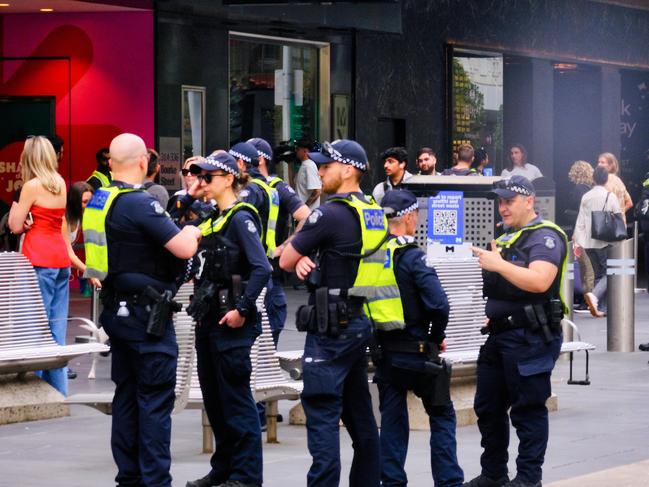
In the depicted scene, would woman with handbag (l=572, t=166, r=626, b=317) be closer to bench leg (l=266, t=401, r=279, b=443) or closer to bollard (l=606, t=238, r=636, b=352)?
bollard (l=606, t=238, r=636, b=352)

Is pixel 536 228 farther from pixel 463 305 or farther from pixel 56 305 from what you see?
pixel 56 305

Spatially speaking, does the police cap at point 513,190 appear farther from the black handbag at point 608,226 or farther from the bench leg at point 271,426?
the black handbag at point 608,226

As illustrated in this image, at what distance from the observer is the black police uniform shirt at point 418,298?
841cm

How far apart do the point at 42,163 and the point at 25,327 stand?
4.01 feet

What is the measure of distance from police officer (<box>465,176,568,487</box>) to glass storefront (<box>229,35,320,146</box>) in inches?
555

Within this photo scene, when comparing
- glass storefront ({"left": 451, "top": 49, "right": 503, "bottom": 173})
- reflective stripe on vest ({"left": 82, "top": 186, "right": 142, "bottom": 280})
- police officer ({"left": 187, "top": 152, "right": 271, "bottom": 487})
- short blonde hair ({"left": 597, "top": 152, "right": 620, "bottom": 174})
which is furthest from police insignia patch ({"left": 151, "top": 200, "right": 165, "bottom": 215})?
glass storefront ({"left": 451, "top": 49, "right": 503, "bottom": 173})

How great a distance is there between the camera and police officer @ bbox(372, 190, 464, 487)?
27.6 feet

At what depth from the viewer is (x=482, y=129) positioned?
91.7 feet

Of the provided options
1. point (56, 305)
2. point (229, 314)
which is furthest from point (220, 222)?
point (56, 305)

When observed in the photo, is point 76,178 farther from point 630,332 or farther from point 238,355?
point 238,355

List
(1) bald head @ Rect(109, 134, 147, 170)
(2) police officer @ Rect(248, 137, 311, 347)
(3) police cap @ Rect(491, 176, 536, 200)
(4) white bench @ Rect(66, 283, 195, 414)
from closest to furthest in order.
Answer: (1) bald head @ Rect(109, 134, 147, 170) < (3) police cap @ Rect(491, 176, 536, 200) < (4) white bench @ Rect(66, 283, 195, 414) < (2) police officer @ Rect(248, 137, 311, 347)

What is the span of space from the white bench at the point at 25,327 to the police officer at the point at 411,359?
359 cm

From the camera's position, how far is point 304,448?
10328mm

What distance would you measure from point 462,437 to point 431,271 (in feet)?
8.99
